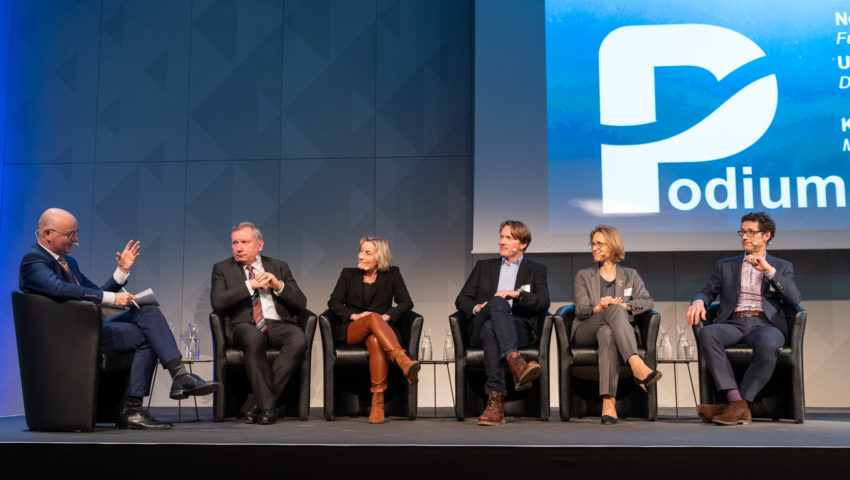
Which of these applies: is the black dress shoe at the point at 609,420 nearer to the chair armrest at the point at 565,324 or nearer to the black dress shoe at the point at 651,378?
the black dress shoe at the point at 651,378

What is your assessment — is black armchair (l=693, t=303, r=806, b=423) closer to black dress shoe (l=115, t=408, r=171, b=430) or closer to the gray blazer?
the gray blazer

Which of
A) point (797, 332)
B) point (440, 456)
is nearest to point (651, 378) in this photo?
point (797, 332)

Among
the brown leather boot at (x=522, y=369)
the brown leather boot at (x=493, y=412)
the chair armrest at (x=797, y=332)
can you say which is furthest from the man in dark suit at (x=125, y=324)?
the chair armrest at (x=797, y=332)

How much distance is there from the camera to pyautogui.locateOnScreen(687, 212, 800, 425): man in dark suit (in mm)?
3939

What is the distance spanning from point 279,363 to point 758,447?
2454 millimetres

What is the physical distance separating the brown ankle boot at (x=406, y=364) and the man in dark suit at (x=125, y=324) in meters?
0.96

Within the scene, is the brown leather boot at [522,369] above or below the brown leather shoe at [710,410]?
above

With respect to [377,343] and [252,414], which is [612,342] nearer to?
[377,343]

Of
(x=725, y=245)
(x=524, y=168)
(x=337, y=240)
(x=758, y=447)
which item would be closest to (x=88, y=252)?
(x=337, y=240)

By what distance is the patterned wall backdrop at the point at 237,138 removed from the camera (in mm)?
5855

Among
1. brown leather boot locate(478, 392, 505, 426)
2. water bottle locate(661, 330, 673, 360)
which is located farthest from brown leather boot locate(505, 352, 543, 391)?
water bottle locate(661, 330, 673, 360)

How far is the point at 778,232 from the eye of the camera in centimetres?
516

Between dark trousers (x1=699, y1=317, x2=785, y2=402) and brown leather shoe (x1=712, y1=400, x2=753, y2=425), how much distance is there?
10 centimetres

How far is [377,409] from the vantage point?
4.09 m
